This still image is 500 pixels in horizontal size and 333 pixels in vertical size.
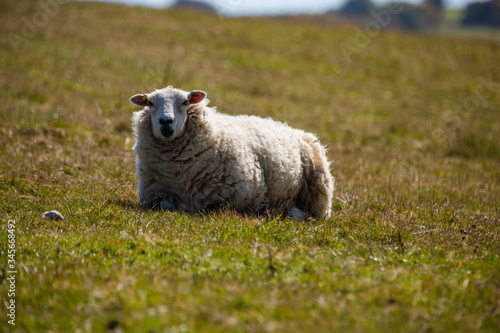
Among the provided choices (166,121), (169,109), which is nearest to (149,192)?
(166,121)

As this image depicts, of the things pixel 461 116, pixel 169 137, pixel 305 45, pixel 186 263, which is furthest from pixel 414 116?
pixel 186 263

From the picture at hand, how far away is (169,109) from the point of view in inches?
224

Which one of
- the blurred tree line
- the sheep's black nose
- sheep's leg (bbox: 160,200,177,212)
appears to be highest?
the blurred tree line

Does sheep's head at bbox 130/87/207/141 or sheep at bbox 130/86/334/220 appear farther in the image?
sheep at bbox 130/86/334/220

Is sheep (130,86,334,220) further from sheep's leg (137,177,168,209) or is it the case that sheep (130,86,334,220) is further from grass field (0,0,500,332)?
grass field (0,0,500,332)

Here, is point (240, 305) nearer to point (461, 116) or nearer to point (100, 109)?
point (100, 109)

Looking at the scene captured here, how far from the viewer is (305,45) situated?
84.2 feet

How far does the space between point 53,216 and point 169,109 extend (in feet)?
6.30

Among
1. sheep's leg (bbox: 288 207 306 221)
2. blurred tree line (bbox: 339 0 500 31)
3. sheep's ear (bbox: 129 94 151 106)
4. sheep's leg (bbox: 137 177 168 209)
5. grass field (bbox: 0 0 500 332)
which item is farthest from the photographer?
blurred tree line (bbox: 339 0 500 31)

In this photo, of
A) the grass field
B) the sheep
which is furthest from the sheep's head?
the grass field

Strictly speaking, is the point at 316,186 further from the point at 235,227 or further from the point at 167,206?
the point at 167,206

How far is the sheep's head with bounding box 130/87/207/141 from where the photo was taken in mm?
5625

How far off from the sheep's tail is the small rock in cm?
349

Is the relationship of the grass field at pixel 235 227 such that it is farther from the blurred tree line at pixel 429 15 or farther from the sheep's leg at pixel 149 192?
the blurred tree line at pixel 429 15
